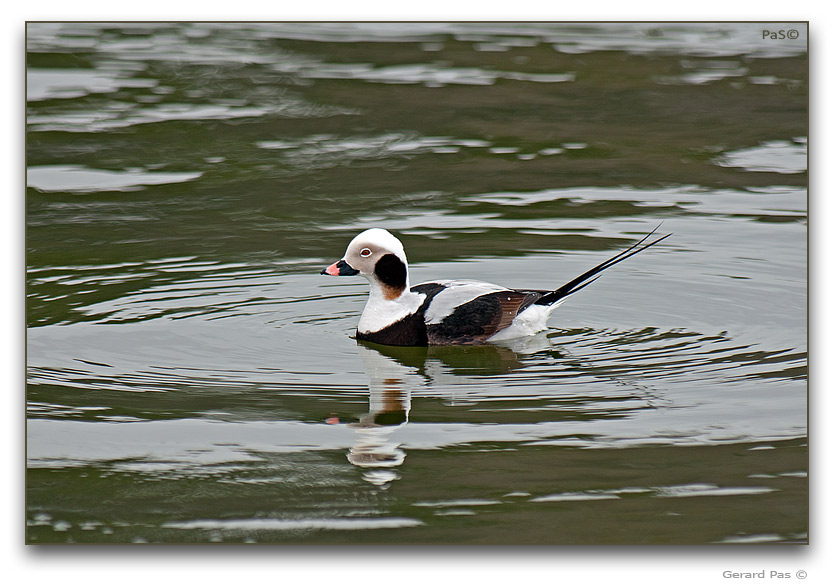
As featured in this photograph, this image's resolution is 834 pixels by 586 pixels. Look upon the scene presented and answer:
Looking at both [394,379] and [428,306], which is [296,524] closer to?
[394,379]

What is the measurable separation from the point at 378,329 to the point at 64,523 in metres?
2.70

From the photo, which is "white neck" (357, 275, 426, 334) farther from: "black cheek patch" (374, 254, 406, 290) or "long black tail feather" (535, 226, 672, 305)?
"long black tail feather" (535, 226, 672, 305)

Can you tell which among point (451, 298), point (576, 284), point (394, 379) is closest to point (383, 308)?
point (451, 298)

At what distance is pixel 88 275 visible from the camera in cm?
881

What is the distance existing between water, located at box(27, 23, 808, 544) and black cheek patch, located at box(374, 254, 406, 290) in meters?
0.42

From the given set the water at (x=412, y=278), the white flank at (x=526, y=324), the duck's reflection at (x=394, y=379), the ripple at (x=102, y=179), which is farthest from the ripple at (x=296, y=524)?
the ripple at (x=102, y=179)

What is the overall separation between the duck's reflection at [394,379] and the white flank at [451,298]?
0.21 metres

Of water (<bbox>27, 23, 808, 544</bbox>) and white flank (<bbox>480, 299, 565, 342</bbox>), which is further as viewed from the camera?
white flank (<bbox>480, 299, 565, 342</bbox>)

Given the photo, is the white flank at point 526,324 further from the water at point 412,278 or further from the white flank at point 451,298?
the white flank at point 451,298

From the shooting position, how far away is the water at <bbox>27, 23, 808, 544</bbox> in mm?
5969

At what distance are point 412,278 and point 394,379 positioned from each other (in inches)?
61.7

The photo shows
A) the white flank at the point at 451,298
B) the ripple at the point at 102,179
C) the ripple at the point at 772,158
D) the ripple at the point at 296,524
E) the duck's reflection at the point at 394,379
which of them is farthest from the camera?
the ripple at the point at 102,179

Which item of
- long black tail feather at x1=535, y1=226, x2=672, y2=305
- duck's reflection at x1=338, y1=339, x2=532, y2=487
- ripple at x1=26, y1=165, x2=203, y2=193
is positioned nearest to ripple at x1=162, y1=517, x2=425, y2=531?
duck's reflection at x1=338, y1=339, x2=532, y2=487

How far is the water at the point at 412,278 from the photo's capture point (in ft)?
19.6
